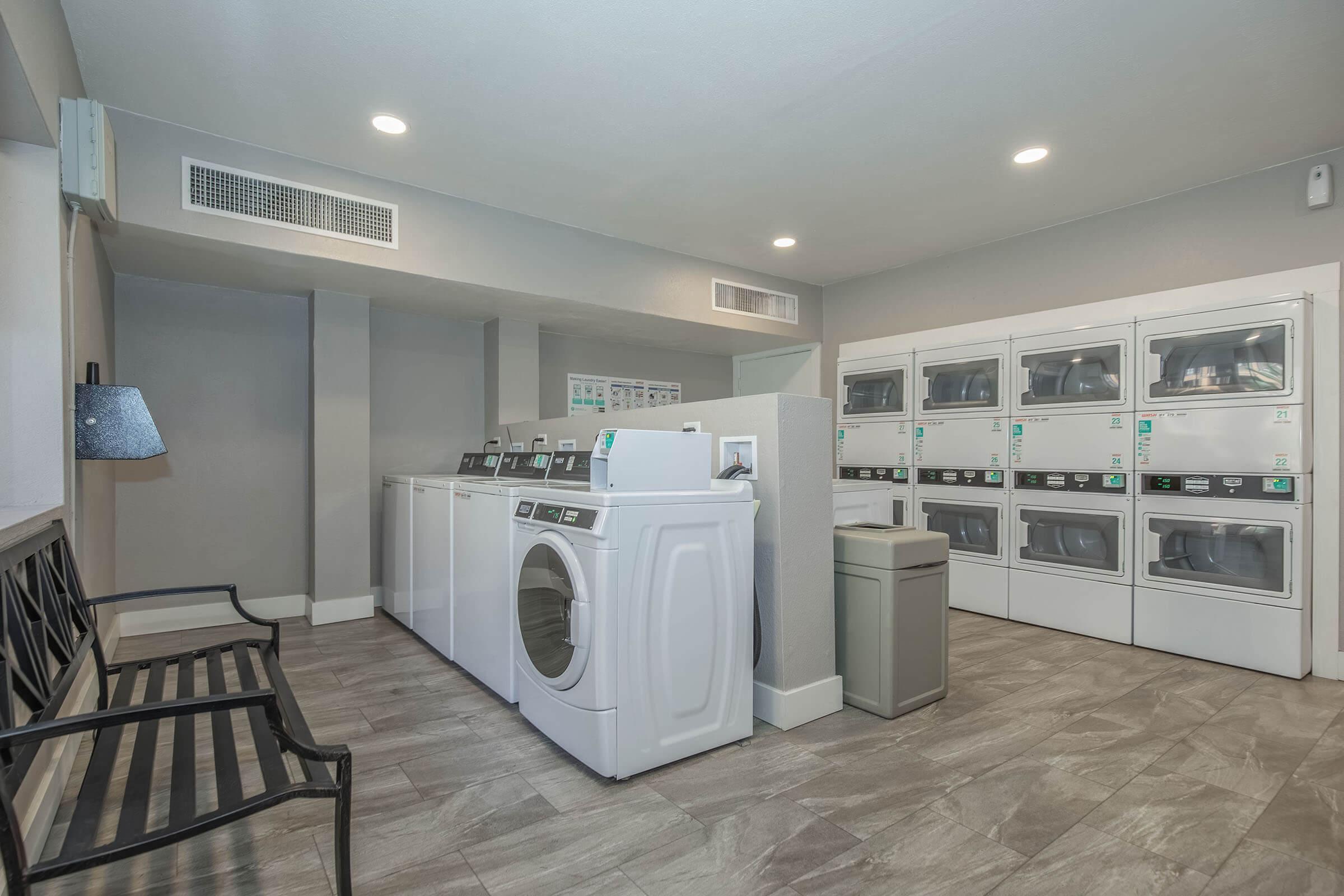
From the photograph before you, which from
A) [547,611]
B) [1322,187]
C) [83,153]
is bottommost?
[547,611]

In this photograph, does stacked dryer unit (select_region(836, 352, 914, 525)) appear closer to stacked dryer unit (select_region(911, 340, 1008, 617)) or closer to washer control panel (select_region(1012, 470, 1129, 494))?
stacked dryer unit (select_region(911, 340, 1008, 617))

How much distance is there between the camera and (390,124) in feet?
9.96

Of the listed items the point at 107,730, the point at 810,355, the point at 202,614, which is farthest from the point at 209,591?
the point at 810,355

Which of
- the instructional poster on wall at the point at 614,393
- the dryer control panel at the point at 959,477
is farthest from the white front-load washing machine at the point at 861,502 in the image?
the instructional poster on wall at the point at 614,393

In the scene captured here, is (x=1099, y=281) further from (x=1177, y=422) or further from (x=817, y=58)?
(x=817, y=58)

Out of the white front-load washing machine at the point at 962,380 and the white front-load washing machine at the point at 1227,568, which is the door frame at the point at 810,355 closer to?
the white front-load washing machine at the point at 962,380

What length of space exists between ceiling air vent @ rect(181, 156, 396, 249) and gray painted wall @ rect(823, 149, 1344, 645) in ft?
12.6

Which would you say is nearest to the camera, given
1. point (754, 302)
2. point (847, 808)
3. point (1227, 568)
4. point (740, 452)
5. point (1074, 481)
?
point (847, 808)

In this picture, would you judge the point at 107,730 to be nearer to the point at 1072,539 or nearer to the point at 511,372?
the point at 511,372

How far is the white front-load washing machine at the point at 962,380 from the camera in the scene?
14.2 feet

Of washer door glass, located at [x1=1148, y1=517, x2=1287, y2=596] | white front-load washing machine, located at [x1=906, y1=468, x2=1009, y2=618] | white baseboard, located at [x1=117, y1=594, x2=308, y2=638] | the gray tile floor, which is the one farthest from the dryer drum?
white baseboard, located at [x1=117, y1=594, x2=308, y2=638]

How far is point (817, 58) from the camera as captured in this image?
2590 mm

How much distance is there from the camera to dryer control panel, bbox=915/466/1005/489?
170 inches

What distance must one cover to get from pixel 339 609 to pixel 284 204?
246cm
